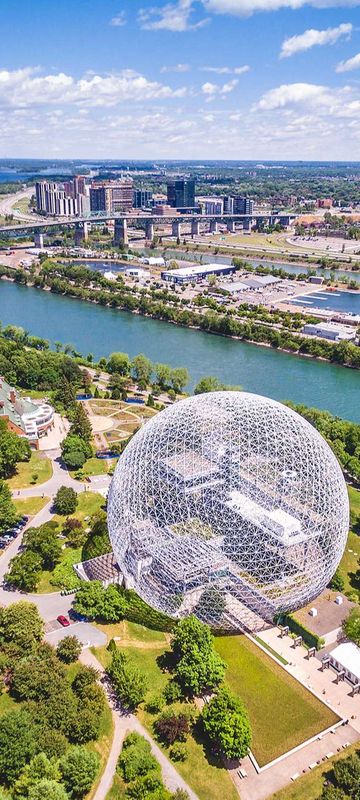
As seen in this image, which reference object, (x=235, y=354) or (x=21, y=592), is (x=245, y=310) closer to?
(x=235, y=354)

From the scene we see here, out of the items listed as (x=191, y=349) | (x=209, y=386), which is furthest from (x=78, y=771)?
(x=191, y=349)

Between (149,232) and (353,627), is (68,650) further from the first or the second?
(149,232)

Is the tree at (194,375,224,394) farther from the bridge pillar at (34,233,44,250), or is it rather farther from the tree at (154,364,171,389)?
the bridge pillar at (34,233,44,250)

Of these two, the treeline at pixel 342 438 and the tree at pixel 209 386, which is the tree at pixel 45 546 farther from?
the tree at pixel 209 386

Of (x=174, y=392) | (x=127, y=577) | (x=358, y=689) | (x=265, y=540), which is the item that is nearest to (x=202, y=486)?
(x=265, y=540)

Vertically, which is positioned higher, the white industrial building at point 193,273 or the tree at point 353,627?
the white industrial building at point 193,273

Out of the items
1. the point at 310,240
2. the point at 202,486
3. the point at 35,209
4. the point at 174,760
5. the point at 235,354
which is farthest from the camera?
the point at 35,209

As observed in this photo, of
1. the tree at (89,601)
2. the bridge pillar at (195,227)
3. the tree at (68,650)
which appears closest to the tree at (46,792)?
the tree at (68,650)

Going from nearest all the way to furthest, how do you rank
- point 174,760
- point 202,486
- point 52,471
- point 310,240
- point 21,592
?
point 174,760 < point 202,486 < point 21,592 < point 52,471 < point 310,240
